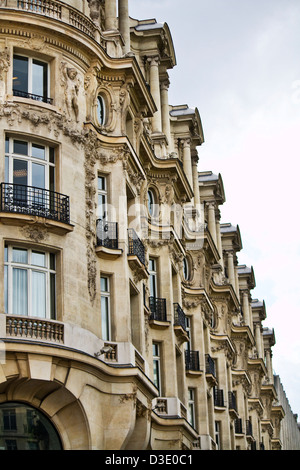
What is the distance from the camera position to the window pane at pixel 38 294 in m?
34.2

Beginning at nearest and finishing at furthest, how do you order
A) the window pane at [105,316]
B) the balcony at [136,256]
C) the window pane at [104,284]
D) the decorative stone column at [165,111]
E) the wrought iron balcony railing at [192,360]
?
the window pane at [105,316], the window pane at [104,284], the balcony at [136,256], the decorative stone column at [165,111], the wrought iron balcony railing at [192,360]

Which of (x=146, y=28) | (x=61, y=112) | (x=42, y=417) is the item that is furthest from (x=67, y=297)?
(x=146, y=28)

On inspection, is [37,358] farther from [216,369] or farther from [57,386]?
[216,369]

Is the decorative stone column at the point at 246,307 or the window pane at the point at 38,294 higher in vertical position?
the decorative stone column at the point at 246,307

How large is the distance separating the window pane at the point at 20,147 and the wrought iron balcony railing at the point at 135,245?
6.41 m

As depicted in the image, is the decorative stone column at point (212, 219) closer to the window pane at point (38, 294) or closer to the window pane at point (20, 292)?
the window pane at point (38, 294)

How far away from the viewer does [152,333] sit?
4662 centimetres

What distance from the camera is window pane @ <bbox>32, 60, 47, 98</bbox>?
3762 centimetres

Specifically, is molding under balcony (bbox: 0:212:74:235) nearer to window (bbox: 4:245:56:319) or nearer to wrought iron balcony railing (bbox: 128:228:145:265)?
window (bbox: 4:245:56:319)

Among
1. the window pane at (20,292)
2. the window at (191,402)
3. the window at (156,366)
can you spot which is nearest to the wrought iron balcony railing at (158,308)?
the window at (156,366)

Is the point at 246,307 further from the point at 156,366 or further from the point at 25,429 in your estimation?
the point at 25,429

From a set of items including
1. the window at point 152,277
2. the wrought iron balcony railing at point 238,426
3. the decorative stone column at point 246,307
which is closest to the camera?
the window at point 152,277

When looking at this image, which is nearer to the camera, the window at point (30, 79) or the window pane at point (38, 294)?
the window pane at point (38, 294)

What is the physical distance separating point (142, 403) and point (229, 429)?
1052 inches
